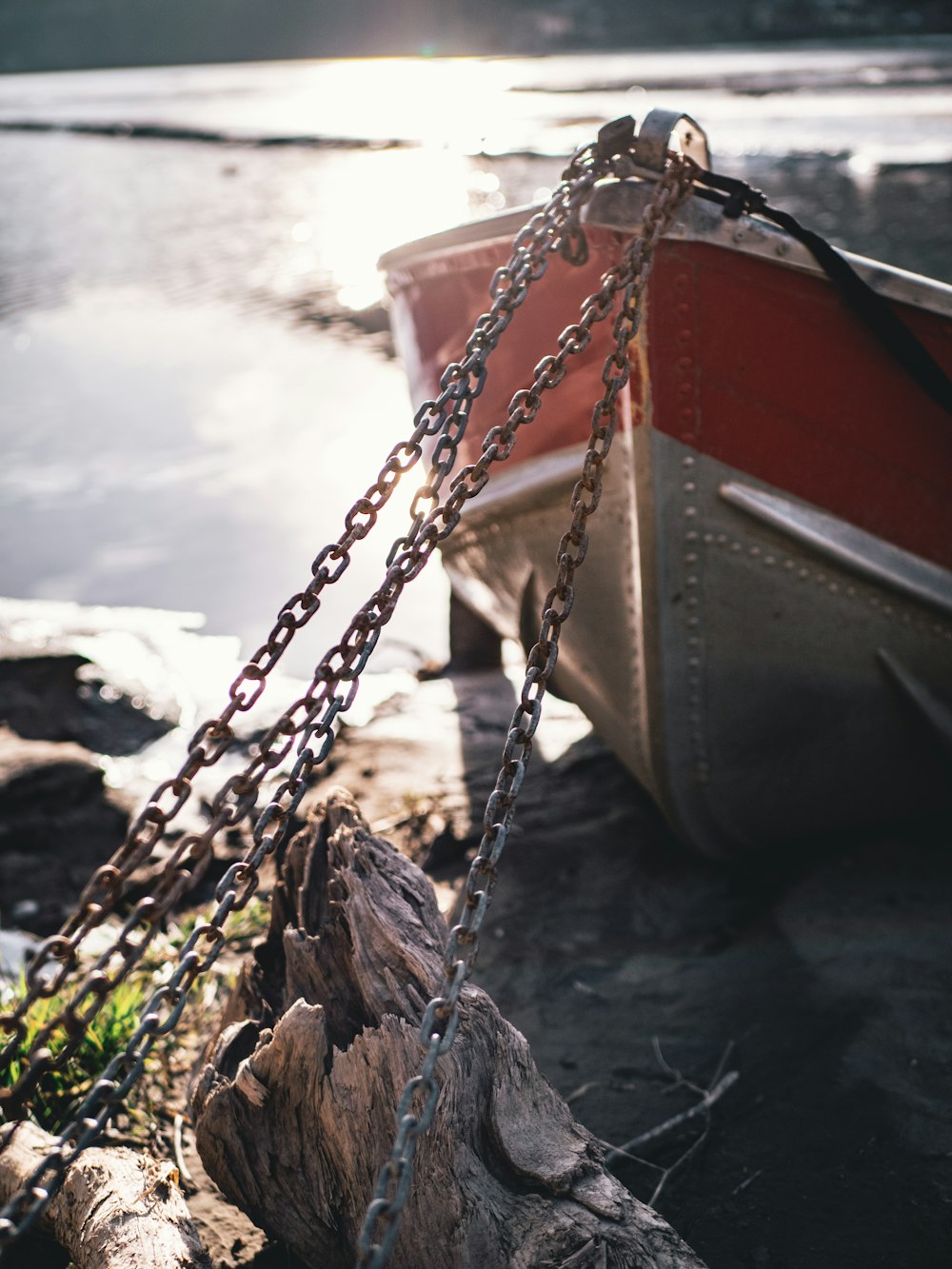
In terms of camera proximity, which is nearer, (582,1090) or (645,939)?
(582,1090)

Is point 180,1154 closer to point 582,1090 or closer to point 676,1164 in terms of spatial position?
point 582,1090

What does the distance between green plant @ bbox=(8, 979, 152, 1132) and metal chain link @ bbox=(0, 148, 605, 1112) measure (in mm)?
778

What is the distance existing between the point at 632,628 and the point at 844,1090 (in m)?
1.37

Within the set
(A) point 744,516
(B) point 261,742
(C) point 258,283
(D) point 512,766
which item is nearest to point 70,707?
(A) point 744,516

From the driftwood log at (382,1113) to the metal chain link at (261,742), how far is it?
399 mm

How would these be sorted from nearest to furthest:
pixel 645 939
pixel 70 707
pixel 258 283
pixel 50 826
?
pixel 645 939 → pixel 50 826 → pixel 70 707 → pixel 258 283

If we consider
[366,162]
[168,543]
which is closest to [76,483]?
[168,543]

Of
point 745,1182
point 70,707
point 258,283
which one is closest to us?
point 745,1182

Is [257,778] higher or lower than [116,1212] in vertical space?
higher

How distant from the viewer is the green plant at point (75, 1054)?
9.11 ft

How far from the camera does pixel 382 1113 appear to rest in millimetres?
2055

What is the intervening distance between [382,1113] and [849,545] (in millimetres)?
2077

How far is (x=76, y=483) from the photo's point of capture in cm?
769

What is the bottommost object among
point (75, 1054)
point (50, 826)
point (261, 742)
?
point (50, 826)
